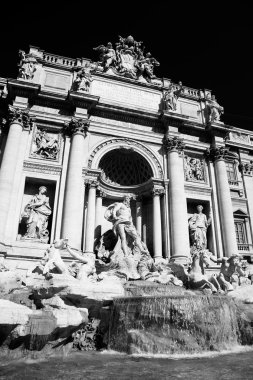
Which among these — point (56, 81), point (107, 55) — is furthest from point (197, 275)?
point (107, 55)

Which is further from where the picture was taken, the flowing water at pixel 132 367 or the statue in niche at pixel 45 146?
the statue in niche at pixel 45 146

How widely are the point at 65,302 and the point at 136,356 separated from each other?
269 cm

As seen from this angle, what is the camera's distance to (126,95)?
2023 centimetres

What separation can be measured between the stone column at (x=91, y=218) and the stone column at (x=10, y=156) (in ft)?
13.7

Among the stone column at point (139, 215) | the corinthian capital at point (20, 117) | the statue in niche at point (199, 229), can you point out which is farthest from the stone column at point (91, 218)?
the statue in niche at point (199, 229)

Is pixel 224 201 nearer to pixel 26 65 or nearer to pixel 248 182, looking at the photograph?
pixel 248 182

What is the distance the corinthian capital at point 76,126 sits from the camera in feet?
56.9

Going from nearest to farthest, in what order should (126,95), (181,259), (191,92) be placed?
1. (181,259)
2. (126,95)
3. (191,92)

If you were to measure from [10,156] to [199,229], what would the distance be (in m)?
11.6

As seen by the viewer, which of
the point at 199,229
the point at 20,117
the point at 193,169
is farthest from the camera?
the point at 193,169

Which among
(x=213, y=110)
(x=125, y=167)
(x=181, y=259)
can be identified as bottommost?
(x=181, y=259)

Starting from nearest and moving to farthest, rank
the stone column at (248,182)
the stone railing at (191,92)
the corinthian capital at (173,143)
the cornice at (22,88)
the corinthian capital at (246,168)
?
1. the cornice at (22,88)
2. the corinthian capital at (173,143)
3. the stone column at (248,182)
4. the corinthian capital at (246,168)
5. the stone railing at (191,92)

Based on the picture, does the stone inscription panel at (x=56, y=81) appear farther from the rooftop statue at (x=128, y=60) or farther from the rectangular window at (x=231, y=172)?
the rectangular window at (x=231, y=172)

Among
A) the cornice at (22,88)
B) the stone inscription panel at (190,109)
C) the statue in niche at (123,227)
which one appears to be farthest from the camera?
the stone inscription panel at (190,109)
